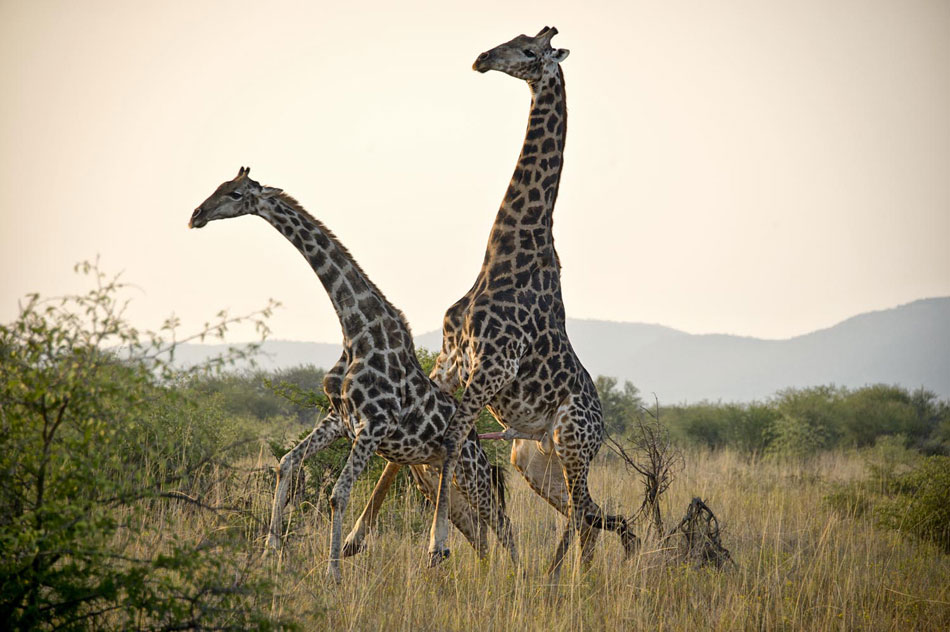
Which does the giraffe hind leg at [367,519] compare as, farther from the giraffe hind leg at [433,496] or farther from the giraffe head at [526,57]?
the giraffe head at [526,57]

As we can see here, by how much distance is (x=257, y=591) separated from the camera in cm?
376

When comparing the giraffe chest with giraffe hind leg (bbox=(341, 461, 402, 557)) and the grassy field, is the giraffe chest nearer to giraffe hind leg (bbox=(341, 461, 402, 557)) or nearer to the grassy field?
giraffe hind leg (bbox=(341, 461, 402, 557))

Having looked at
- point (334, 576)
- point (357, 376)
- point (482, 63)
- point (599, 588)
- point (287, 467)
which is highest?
point (482, 63)

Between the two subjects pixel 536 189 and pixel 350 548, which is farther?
pixel 536 189

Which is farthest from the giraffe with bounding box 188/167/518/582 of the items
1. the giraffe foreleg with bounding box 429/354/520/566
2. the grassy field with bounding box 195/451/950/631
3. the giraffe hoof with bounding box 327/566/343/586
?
the grassy field with bounding box 195/451/950/631

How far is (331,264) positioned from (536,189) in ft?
6.24

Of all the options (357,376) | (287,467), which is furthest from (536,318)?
(287,467)

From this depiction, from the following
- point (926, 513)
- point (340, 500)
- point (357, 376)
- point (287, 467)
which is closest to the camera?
point (340, 500)

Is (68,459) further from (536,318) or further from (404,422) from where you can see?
(536,318)

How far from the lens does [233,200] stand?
5.43m

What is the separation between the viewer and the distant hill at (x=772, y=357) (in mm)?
134750

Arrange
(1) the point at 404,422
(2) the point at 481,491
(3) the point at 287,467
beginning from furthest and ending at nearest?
(2) the point at 481,491
(1) the point at 404,422
(3) the point at 287,467

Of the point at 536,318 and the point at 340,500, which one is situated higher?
the point at 536,318

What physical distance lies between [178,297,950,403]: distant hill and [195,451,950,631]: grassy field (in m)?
119
